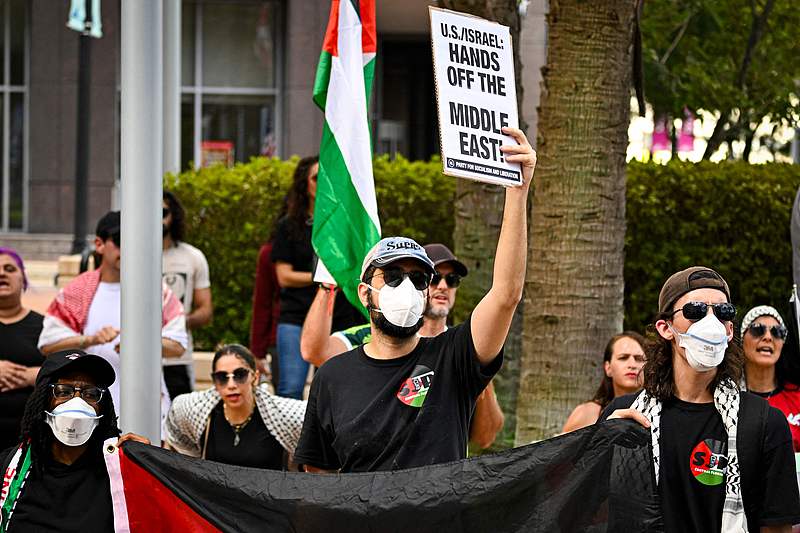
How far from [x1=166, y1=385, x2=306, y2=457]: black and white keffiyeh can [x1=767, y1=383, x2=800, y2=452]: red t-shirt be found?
2364 mm

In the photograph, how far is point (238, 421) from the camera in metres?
6.61

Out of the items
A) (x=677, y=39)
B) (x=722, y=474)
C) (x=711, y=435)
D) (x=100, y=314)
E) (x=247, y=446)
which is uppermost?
(x=677, y=39)

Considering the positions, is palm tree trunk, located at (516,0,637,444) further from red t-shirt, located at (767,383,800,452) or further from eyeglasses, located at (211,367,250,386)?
eyeglasses, located at (211,367,250,386)

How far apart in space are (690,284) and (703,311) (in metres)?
0.14

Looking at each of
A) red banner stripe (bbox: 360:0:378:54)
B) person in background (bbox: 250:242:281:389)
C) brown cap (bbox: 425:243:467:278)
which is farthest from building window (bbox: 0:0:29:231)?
brown cap (bbox: 425:243:467:278)

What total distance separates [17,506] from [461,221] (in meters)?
4.75

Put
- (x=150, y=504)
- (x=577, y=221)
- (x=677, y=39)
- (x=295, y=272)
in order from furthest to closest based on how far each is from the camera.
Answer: (x=677, y=39), (x=295, y=272), (x=577, y=221), (x=150, y=504)

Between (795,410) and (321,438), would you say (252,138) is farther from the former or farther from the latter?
(321,438)

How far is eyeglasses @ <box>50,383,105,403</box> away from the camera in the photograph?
181 inches

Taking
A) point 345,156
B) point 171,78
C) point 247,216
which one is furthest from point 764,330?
point 171,78

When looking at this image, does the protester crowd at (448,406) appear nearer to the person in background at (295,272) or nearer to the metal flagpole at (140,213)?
the metal flagpole at (140,213)

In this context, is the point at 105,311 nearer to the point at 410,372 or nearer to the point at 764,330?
the point at 410,372

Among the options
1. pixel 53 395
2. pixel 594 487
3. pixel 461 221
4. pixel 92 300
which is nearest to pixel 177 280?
pixel 92 300

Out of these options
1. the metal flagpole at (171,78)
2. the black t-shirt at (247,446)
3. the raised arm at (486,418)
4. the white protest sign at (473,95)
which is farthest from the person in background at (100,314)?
the metal flagpole at (171,78)
